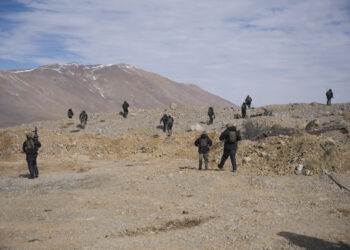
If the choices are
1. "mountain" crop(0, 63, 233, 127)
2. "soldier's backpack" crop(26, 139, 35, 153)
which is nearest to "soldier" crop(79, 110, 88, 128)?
"soldier's backpack" crop(26, 139, 35, 153)

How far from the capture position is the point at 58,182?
1191 cm

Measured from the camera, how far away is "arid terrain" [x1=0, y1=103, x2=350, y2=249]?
5.83 meters

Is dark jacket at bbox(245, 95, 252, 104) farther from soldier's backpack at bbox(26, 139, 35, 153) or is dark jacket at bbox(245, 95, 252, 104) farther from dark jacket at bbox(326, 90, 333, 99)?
soldier's backpack at bbox(26, 139, 35, 153)

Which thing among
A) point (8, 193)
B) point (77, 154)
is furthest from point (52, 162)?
point (8, 193)

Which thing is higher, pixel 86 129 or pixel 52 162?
pixel 86 129

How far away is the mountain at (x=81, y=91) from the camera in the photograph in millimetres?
79000

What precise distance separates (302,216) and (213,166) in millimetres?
6835

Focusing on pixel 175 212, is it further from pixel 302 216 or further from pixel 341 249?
pixel 341 249

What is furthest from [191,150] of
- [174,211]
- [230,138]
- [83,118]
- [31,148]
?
[83,118]

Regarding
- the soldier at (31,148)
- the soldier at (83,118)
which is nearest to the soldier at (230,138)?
the soldier at (31,148)

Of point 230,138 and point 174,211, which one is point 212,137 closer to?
point 230,138

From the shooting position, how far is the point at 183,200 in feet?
28.8

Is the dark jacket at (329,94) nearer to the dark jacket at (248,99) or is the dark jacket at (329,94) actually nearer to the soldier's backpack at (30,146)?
the dark jacket at (248,99)

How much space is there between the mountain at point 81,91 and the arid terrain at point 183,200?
6017cm
